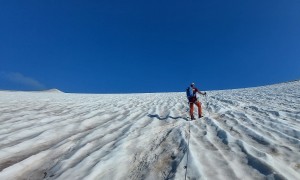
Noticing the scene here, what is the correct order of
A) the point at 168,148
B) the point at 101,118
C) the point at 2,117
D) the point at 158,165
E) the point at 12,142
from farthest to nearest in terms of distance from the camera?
1. the point at 101,118
2. the point at 2,117
3. the point at 12,142
4. the point at 168,148
5. the point at 158,165

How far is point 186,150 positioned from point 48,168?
2.15 m

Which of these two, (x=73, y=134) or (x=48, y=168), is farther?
(x=73, y=134)

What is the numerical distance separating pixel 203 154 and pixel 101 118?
4420mm

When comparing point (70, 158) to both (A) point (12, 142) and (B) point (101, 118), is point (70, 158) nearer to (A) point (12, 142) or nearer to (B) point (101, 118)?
(A) point (12, 142)

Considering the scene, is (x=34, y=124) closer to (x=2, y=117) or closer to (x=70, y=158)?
(x=2, y=117)

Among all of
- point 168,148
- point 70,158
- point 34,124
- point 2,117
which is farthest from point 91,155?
point 2,117

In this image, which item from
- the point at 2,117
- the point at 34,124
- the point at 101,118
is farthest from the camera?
the point at 101,118

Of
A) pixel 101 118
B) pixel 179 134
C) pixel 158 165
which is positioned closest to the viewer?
pixel 158 165

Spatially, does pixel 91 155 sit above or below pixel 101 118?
below

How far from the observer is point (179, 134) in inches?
219

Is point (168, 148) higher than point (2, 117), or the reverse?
point (2, 117)

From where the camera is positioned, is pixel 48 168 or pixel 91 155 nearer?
pixel 48 168

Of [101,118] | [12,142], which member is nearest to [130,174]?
[12,142]

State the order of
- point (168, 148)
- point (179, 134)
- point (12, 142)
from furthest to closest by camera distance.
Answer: point (179, 134) → point (12, 142) → point (168, 148)
